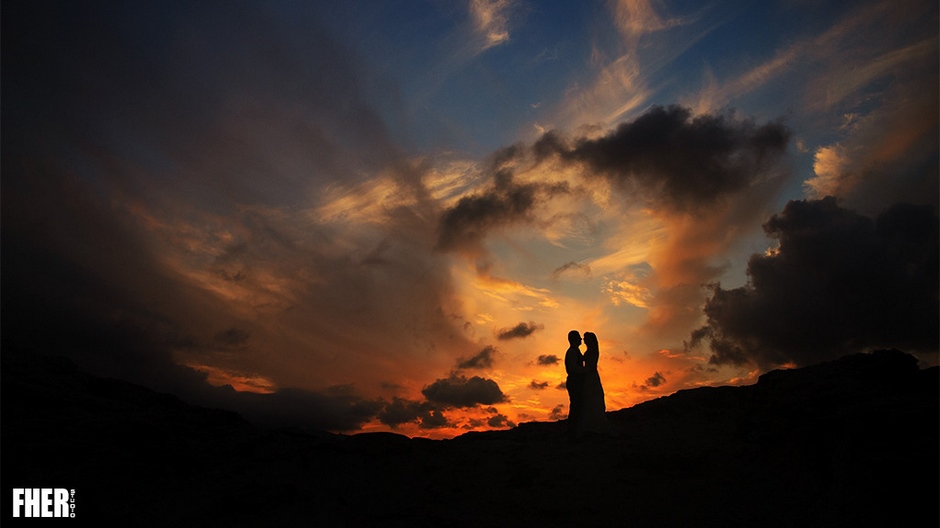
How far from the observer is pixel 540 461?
61.0 feet

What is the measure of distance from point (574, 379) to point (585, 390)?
0.75m

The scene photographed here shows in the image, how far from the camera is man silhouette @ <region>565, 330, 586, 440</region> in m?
21.8

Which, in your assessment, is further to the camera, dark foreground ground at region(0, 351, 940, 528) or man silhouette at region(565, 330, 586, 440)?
man silhouette at region(565, 330, 586, 440)

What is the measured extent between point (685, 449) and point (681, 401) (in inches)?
322

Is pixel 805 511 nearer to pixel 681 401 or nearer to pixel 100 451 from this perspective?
pixel 681 401

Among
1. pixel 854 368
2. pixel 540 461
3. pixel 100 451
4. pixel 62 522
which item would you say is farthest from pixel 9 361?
pixel 854 368

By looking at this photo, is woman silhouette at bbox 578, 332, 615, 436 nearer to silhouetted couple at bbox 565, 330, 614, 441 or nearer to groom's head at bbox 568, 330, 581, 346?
silhouetted couple at bbox 565, 330, 614, 441

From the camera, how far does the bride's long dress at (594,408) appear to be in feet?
69.2

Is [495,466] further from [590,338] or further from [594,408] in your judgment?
[590,338]

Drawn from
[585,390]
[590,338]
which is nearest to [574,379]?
[585,390]

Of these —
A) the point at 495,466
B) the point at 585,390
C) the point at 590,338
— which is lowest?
the point at 495,466

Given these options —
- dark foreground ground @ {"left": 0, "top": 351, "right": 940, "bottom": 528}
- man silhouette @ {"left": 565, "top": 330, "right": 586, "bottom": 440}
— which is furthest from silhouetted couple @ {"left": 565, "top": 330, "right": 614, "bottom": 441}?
dark foreground ground @ {"left": 0, "top": 351, "right": 940, "bottom": 528}

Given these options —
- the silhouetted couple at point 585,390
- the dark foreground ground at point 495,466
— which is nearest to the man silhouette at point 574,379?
the silhouetted couple at point 585,390

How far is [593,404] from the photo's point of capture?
21406 millimetres
